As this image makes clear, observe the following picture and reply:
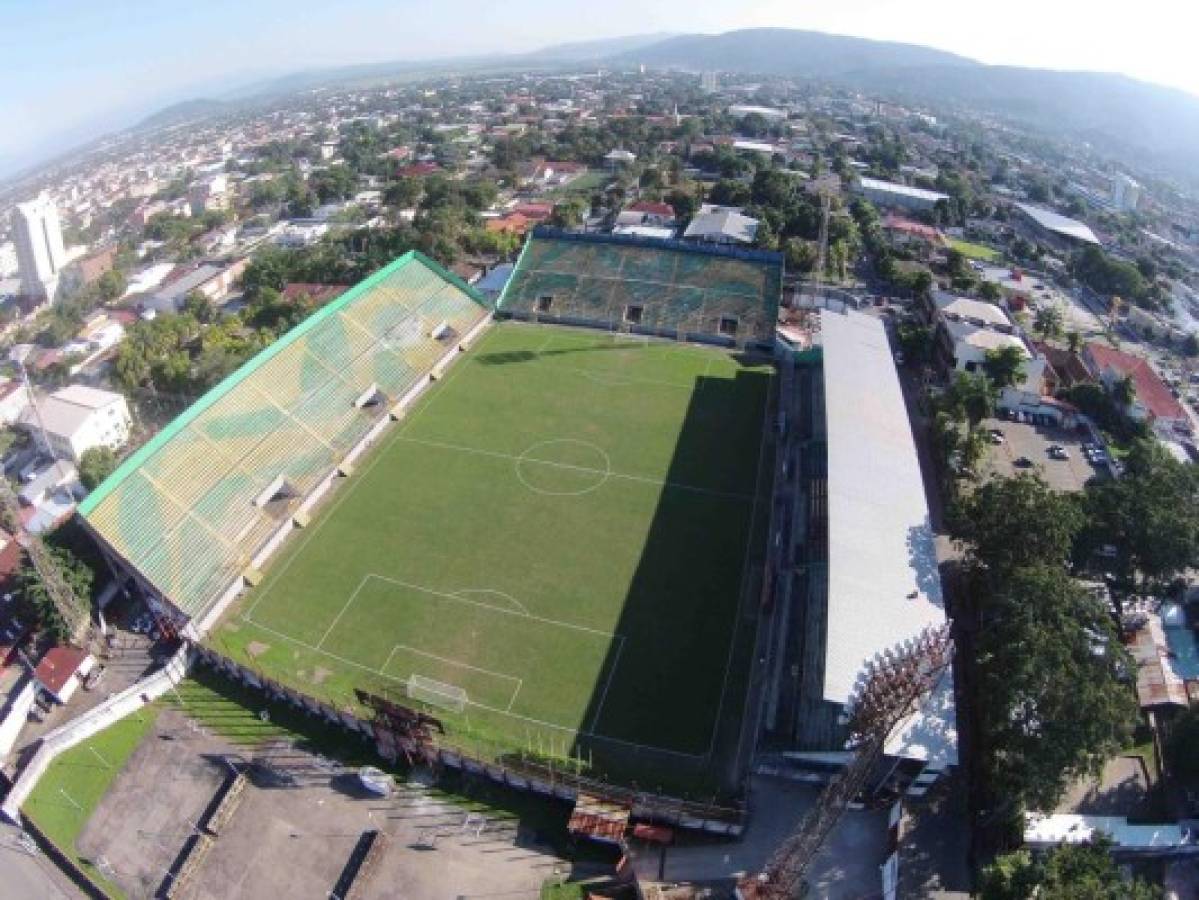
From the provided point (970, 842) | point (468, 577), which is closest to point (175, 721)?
point (468, 577)

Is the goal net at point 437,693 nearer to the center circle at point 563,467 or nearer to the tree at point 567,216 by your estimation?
the center circle at point 563,467

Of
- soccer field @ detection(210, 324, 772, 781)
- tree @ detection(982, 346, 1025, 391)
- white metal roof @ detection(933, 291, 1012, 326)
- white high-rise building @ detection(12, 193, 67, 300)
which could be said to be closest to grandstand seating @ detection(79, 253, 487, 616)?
soccer field @ detection(210, 324, 772, 781)

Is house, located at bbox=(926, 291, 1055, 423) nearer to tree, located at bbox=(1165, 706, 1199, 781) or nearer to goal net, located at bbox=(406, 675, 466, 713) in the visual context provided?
tree, located at bbox=(1165, 706, 1199, 781)

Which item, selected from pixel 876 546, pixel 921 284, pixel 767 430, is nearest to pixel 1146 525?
pixel 876 546

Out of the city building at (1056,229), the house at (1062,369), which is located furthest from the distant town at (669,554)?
the city building at (1056,229)

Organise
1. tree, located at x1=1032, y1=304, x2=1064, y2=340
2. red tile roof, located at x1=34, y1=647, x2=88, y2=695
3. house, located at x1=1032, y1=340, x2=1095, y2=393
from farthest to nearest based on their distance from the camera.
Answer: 1. tree, located at x1=1032, y1=304, x2=1064, y2=340
2. house, located at x1=1032, y1=340, x2=1095, y2=393
3. red tile roof, located at x1=34, y1=647, x2=88, y2=695

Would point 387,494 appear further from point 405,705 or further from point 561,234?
point 561,234
